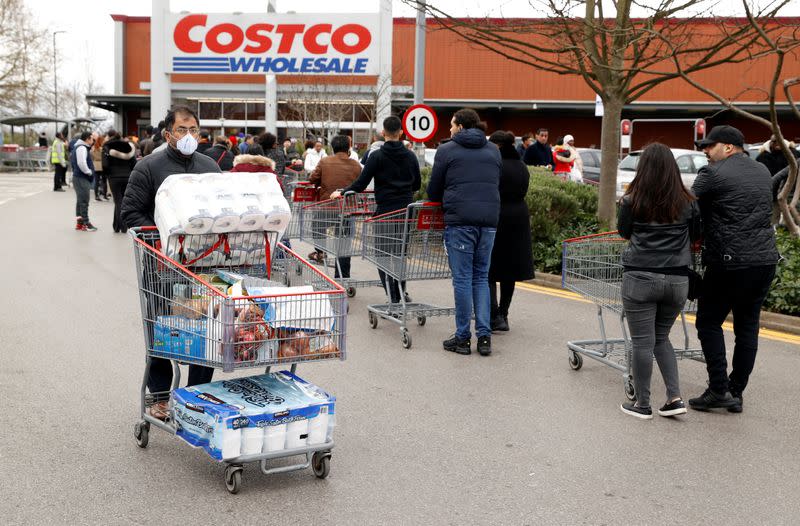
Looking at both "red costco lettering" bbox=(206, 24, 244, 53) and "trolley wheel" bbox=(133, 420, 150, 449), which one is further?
"red costco lettering" bbox=(206, 24, 244, 53)

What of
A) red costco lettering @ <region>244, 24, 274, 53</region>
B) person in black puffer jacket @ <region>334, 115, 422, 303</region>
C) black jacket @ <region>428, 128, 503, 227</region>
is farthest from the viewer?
red costco lettering @ <region>244, 24, 274, 53</region>

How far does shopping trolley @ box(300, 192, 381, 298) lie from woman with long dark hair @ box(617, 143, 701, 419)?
4164mm

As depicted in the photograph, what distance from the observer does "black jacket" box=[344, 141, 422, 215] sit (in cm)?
996

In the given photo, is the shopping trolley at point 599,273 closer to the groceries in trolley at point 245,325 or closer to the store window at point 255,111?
the groceries in trolley at point 245,325

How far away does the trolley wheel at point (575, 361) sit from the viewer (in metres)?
7.96

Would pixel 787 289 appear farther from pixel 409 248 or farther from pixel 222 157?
pixel 222 157

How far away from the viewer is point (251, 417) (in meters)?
4.96

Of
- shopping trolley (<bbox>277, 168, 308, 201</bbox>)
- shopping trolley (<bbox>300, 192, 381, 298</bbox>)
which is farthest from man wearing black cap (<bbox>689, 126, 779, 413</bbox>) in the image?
shopping trolley (<bbox>277, 168, 308, 201</bbox>)

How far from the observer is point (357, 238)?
10406mm

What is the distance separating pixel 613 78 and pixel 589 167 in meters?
12.2

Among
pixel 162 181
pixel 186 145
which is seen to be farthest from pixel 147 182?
pixel 186 145

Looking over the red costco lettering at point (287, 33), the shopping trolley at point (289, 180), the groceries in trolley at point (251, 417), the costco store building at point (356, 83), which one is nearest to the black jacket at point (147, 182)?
the groceries in trolley at point (251, 417)

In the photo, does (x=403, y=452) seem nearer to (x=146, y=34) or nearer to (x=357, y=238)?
(x=357, y=238)

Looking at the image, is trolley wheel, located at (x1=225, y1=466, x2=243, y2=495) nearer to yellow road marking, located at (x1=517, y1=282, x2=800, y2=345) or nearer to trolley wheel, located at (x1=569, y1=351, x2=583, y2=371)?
trolley wheel, located at (x1=569, y1=351, x2=583, y2=371)
